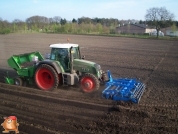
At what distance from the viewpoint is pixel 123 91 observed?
6840 mm

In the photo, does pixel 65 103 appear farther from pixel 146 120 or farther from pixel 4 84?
pixel 4 84

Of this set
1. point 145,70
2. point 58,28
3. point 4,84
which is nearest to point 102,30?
point 58,28

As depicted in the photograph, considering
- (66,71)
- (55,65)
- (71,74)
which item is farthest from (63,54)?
(71,74)

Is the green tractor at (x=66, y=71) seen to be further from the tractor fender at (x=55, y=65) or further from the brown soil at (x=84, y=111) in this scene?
the brown soil at (x=84, y=111)

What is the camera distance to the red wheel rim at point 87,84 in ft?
24.3

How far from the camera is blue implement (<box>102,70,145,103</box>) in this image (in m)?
6.63

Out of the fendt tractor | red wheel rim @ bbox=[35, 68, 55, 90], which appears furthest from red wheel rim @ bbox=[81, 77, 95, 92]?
red wheel rim @ bbox=[35, 68, 55, 90]

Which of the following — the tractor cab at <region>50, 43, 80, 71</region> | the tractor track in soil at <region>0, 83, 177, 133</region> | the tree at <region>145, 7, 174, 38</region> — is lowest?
the tractor track in soil at <region>0, 83, 177, 133</region>

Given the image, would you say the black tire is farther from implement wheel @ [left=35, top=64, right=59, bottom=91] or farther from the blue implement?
the blue implement

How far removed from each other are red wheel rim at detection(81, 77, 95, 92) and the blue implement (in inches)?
21.0

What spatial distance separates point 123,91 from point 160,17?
202 ft

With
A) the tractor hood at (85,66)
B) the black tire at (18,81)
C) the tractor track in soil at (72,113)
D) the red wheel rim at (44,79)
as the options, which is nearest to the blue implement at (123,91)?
the tractor track in soil at (72,113)

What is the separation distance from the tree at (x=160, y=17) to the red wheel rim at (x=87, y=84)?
57.4 m

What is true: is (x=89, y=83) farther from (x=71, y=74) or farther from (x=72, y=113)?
(x=72, y=113)
